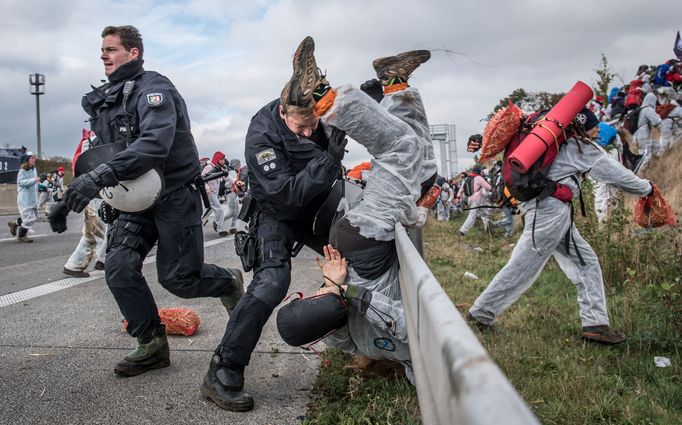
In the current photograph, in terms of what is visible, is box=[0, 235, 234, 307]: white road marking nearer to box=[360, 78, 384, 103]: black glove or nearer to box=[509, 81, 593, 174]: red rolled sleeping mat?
box=[360, 78, 384, 103]: black glove

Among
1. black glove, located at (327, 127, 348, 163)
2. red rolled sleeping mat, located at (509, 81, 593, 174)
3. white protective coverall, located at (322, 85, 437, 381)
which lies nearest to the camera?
white protective coverall, located at (322, 85, 437, 381)

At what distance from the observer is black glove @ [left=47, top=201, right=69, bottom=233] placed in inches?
135

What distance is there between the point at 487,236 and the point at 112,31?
1099cm

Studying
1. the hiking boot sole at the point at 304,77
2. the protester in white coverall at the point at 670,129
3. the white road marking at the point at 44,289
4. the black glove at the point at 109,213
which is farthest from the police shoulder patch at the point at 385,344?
the protester in white coverall at the point at 670,129

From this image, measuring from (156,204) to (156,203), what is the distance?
0.05 m

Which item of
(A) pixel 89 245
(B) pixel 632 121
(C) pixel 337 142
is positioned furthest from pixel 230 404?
(B) pixel 632 121

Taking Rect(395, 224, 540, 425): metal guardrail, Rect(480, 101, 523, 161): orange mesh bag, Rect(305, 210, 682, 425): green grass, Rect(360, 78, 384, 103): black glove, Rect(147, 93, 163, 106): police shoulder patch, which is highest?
Rect(360, 78, 384, 103): black glove

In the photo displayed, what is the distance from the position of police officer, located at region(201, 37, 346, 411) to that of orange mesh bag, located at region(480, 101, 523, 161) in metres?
1.52

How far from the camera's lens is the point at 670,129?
554 inches

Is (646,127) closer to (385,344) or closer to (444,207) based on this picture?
(444,207)

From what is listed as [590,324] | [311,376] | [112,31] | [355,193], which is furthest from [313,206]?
[590,324]

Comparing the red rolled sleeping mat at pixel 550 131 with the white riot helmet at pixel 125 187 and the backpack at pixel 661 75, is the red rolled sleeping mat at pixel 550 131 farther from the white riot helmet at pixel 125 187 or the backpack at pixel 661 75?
the backpack at pixel 661 75

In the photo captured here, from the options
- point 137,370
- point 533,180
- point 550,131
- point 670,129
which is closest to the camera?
point 137,370

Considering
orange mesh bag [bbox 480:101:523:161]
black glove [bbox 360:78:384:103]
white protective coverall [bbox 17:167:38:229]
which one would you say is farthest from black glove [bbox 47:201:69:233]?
white protective coverall [bbox 17:167:38:229]
